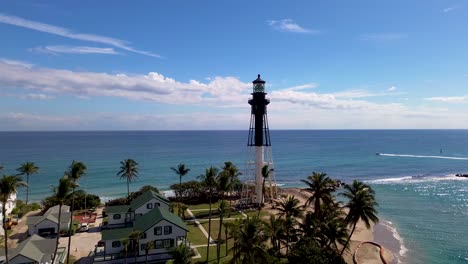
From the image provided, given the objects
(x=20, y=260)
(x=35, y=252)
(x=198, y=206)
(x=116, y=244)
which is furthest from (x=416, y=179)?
(x=20, y=260)

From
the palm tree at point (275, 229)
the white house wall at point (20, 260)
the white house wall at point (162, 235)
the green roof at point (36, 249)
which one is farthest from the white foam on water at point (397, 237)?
the white house wall at point (20, 260)

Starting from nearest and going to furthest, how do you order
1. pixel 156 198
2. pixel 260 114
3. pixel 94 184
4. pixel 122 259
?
pixel 122 259
pixel 156 198
pixel 260 114
pixel 94 184

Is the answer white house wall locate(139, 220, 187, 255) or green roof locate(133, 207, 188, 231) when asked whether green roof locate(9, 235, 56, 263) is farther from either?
white house wall locate(139, 220, 187, 255)

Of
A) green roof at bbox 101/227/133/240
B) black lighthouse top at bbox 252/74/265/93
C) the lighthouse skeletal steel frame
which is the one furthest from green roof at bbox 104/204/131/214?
black lighthouse top at bbox 252/74/265/93

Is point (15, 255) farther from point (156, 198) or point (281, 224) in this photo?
point (281, 224)

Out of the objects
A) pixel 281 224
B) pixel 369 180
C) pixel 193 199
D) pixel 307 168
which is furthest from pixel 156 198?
pixel 307 168

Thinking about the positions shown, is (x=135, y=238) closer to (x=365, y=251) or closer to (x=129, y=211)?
(x=129, y=211)

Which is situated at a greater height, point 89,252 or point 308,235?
point 308,235
